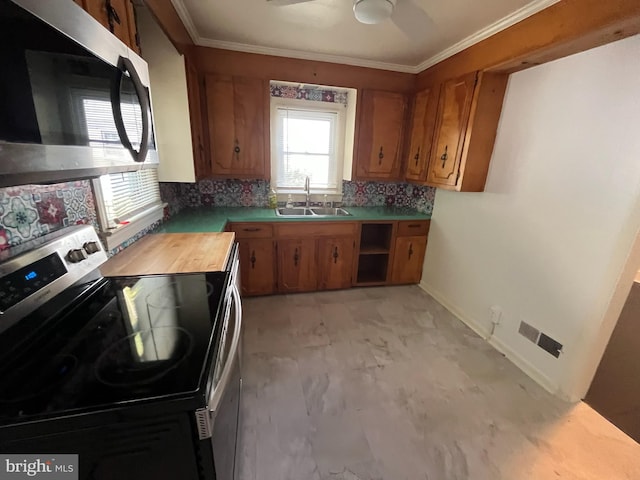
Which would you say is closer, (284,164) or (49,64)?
(49,64)

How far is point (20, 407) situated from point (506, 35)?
2826 mm

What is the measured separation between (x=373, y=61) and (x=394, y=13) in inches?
35.5

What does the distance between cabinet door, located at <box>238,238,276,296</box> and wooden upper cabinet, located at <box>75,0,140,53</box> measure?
1703 mm

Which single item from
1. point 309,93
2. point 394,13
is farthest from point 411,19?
point 309,93

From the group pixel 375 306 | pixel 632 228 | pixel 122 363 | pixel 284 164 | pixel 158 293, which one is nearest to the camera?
pixel 122 363

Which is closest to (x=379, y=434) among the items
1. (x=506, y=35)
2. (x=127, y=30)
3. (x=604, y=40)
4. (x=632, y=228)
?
(x=632, y=228)

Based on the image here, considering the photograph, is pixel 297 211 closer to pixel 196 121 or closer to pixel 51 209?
pixel 196 121

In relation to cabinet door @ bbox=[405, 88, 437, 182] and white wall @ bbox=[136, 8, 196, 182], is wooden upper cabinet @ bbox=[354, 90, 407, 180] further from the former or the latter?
white wall @ bbox=[136, 8, 196, 182]

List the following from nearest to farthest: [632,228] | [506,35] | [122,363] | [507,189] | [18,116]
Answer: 1. [18,116]
2. [122,363]
3. [632,228]
4. [506,35]
5. [507,189]

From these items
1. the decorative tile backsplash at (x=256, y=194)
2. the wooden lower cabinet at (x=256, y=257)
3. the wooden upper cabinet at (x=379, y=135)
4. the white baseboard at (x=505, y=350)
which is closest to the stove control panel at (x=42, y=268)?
the decorative tile backsplash at (x=256, y=194)

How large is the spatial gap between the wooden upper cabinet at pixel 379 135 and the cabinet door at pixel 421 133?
12cm

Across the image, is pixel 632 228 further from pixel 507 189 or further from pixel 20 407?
pixel 20 407

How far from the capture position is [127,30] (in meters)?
1.16

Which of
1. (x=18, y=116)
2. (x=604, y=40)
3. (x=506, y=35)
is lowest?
(x=18, y=116)
